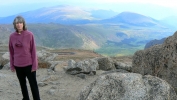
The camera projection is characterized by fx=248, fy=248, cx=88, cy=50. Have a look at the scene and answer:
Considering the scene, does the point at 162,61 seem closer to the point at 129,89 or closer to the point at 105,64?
the point at 129,89

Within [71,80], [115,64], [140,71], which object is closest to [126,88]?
[140,71]

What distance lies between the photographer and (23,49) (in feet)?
30.5

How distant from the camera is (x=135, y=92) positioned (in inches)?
286

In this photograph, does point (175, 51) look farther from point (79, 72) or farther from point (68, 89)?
point (79, 72)

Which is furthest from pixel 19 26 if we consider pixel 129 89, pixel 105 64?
pixel 105 64

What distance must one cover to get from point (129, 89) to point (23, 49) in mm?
4300

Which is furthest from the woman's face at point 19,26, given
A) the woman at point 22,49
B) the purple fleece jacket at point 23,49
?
the purple fleece jacket at point 23,49

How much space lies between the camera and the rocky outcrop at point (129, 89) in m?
7.22

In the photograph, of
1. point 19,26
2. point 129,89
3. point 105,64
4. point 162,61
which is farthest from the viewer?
point 105,64

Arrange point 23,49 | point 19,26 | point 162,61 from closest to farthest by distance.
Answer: point 19,26
point 23,49
point 162,61

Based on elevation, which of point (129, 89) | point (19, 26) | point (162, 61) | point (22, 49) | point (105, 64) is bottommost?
point (105, 64)

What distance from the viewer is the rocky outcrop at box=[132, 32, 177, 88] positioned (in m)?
12.1

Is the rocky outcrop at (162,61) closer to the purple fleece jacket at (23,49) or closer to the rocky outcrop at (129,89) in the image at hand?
the rocky outcrop at (129,89)

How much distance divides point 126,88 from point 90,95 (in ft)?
3.69
